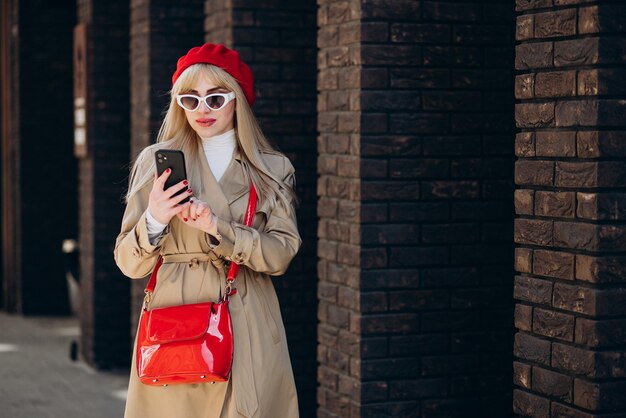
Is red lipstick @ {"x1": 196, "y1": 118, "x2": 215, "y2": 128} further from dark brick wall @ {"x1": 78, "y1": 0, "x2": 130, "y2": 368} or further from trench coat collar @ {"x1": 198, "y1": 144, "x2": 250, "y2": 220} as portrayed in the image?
dark brick wall @ {"x1": 78, "y1": 0, "x2": 130, "y2": 368}

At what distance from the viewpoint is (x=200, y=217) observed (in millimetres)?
3902

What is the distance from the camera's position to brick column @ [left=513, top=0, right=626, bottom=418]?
3.89 m

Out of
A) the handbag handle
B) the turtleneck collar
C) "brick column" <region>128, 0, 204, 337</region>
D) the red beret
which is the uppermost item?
"brick column" <region>128, 0, 204, 337</region>

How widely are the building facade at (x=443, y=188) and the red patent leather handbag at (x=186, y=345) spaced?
101cm

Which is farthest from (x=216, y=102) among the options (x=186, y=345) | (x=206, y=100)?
(x=186, y=345)

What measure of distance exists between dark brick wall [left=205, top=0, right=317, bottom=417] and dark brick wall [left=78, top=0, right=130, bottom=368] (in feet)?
9.32

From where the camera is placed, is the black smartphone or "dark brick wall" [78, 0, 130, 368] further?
"dark brick wall" [78, 0, 130, 368]

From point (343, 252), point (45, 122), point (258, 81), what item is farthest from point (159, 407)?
point (45, 122)

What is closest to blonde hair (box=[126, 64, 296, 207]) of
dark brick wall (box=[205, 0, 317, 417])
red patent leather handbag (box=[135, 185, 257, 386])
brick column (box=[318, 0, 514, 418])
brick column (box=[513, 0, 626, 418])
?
red patent leather handbag (box=[135, 185, 257, 386])

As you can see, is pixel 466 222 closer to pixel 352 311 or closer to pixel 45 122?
pixel 352 311

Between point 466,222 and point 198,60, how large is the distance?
1686 mm

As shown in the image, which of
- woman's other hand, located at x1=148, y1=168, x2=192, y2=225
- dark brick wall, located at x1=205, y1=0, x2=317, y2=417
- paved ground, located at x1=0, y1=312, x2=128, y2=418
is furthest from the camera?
paved ground, located at x1=0, y1=312, x2=128, y2=418

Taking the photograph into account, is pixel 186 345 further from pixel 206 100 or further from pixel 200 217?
pixel 206 100

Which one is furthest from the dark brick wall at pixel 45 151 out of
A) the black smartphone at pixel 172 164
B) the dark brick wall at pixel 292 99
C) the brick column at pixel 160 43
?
the black smartphone at pixel 172 164
